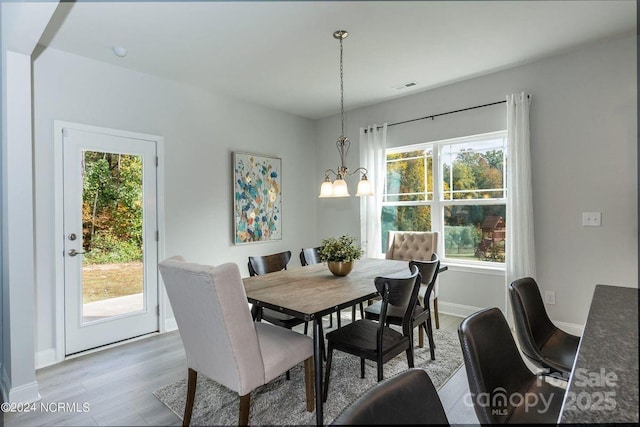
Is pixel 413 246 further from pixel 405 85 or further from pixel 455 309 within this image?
pixel 405 85

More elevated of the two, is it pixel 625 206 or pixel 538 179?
pixel 538 179

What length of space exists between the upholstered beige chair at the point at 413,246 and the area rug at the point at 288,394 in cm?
90

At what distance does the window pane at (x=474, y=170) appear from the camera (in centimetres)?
340

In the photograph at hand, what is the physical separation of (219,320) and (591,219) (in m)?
3.10

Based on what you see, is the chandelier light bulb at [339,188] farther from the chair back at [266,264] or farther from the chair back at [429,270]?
the chair back at [266,264]

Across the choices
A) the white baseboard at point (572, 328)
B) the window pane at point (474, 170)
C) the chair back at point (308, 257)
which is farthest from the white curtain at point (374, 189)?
the white baseboard at point (572, 328)

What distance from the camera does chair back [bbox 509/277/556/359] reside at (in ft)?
4.74

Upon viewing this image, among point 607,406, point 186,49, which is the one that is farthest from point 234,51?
point 607,406

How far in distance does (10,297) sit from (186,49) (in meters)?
2.09

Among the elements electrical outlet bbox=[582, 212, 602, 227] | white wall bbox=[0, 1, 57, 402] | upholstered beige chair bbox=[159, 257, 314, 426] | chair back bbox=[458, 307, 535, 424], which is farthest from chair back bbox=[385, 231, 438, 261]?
white wall bbox=[0, 1, 57, 402]

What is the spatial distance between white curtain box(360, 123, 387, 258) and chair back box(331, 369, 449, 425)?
325 centimetres

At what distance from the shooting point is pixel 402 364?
247 centimetres

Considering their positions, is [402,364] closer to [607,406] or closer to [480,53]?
[607,406]

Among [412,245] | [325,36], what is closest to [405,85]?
[325,36]
